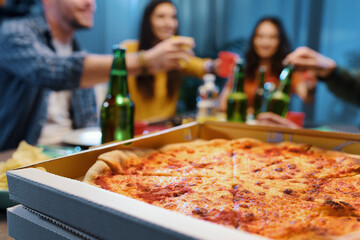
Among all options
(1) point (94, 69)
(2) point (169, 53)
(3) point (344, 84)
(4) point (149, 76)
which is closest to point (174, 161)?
(2) point (169, 53)

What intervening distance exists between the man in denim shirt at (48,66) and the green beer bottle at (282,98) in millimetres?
527

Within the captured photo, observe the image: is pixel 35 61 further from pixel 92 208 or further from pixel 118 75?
pixel 92 208

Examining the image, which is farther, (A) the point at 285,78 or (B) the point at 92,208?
(A) the point at 285,78

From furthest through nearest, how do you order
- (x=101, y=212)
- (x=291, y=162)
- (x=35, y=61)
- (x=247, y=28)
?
(x=247, y=28) < (x=35, y=61) < (x=291, y=162) < (x=101, y=212)

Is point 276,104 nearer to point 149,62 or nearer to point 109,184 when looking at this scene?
point 149,62

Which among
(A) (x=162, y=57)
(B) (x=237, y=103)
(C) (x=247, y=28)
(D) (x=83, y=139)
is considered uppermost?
(C) (x=247, y=28)

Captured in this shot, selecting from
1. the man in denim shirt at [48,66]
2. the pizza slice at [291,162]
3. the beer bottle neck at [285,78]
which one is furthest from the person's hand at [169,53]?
the pizza slice at [291,162]

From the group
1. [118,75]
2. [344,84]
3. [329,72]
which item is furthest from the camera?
[344,84]

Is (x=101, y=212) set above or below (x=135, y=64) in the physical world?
below

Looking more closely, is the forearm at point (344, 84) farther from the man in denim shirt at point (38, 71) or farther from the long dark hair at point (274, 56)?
the man in denim shirt at point (38, 71)

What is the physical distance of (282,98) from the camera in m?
1.71

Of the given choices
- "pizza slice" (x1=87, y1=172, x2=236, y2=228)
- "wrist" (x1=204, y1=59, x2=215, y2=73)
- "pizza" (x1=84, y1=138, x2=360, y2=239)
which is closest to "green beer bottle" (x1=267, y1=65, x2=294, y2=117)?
"pizza" (x1=84, y1=138, x2=360, y2=239)

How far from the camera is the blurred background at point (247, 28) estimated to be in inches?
155

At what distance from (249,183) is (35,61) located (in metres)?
1.56
